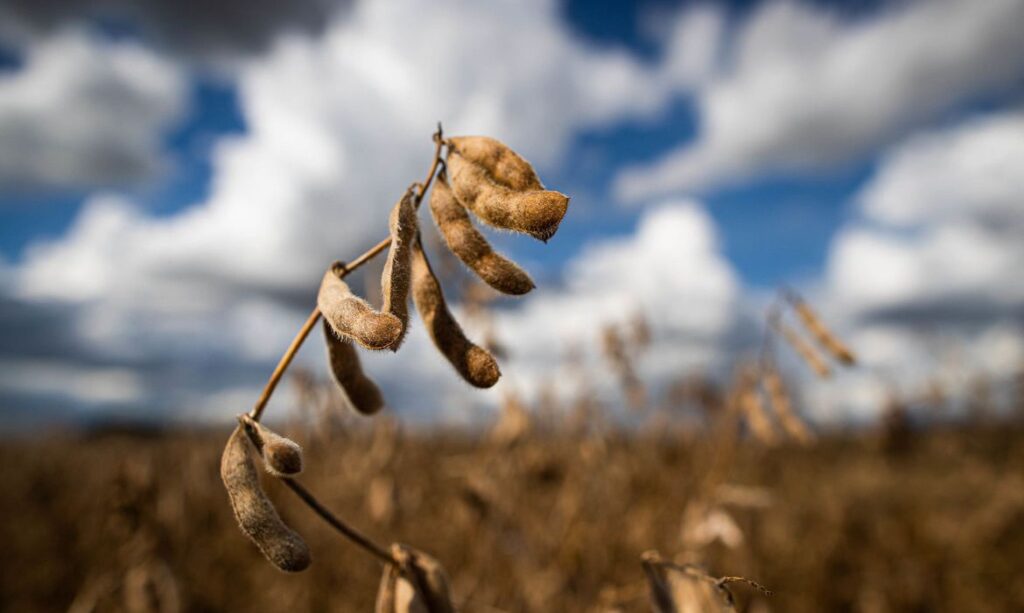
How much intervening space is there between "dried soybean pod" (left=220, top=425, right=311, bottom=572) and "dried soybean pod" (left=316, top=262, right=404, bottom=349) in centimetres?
27

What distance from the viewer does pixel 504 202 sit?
1.17m

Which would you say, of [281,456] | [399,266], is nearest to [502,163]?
[399,266]

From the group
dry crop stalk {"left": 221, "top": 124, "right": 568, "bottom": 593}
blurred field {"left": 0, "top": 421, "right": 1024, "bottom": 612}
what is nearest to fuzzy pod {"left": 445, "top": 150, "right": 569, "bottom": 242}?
dry crop stalk {"left": 221, "top": 124, "right": 568, "bottom": 593}

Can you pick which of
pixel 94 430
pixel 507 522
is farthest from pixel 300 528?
pixel 94 430

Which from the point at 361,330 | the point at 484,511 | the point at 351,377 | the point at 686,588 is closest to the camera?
the point at 361,330

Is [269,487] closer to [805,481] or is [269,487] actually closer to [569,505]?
[569,505]

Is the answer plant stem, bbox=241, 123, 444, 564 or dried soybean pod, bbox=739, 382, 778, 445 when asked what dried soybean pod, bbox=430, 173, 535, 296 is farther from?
dried soybean pod, bbox=739, 382, 778, 445

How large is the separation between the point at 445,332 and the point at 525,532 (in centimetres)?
298

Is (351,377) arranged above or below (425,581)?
above

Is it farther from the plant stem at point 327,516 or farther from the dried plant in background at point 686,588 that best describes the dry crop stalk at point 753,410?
the plant stem at point 327,516

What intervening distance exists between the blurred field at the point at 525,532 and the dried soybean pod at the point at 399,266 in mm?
1106

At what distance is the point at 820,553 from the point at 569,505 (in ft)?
12.0

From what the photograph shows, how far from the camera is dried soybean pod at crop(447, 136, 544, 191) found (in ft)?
3.96

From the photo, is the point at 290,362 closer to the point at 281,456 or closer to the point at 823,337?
the point at 281,456
